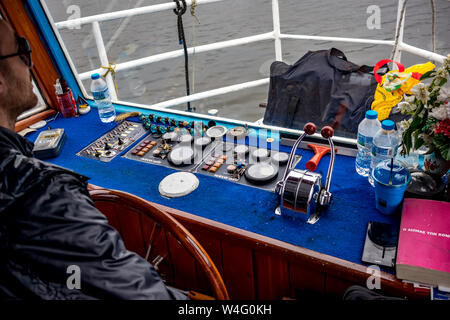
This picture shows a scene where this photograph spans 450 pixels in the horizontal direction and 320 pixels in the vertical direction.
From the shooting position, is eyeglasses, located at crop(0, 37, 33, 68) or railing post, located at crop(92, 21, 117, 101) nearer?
eyeglasses, located at crop(0, 37, 33, 68)

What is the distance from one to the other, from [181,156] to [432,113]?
98 cm

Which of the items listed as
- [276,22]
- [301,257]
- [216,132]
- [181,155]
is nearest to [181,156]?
[181,155]

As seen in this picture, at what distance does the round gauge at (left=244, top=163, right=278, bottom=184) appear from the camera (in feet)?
4.38

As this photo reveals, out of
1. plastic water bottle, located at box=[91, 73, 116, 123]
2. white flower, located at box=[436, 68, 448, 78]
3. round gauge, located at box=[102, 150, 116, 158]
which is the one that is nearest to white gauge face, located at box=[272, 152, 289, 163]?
white flower, located at box=[436, 68, 448, 78]

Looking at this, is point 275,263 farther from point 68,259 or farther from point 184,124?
point 184,124

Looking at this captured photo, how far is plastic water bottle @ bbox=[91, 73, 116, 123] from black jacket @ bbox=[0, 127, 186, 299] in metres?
1.36

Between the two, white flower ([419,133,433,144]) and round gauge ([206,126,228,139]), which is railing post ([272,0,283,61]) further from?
white flower ([419,133,433,144])

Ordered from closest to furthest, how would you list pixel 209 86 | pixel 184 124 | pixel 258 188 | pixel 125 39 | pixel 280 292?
pixel 280 292
pixel 258 188
pixel 184 124
pixel 209 86
pixel 125 39

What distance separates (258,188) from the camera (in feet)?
4.33

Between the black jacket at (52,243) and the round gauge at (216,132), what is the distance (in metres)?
1.04

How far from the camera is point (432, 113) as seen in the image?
981 mm

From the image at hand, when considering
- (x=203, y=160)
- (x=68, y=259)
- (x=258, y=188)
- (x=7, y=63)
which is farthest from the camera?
(x=203, y=160)

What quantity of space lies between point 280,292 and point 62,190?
830 mm
